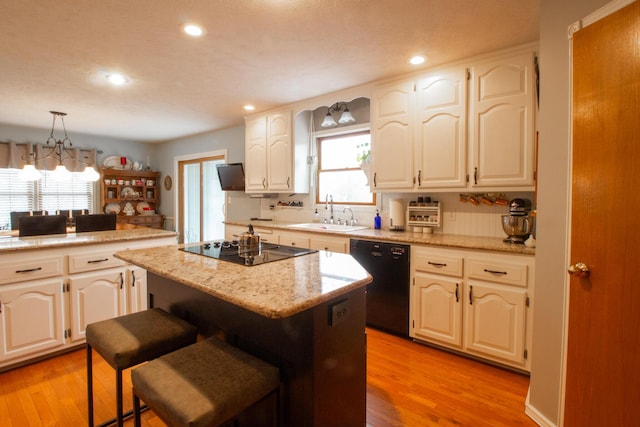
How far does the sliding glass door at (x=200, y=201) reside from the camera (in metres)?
5.54

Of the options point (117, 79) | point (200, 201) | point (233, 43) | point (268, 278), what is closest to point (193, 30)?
point (233, 43)

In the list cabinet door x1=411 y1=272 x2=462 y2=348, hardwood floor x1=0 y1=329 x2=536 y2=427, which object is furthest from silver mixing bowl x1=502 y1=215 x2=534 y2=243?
hardwood floor x1=0 y1=329 x2=536 y2=427

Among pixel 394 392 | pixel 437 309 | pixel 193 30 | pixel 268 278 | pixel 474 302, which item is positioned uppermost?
pixel 193 30

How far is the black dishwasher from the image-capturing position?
264cm

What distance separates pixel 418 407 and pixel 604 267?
1.22 metres

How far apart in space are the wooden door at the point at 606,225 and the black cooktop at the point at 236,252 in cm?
137

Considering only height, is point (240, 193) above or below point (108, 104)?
below

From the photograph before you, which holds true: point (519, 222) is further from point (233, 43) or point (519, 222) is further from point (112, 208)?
point (112, 208)

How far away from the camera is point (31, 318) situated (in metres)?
2.25

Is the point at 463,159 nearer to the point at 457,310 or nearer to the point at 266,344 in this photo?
the point at 457,310

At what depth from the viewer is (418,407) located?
1.86m

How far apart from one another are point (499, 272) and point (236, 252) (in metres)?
1.78

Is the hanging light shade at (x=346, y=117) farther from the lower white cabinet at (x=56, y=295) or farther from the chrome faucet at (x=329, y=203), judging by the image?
the lower white cabinet at (x=56, y=295)

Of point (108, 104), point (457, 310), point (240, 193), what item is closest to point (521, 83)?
point (457, 310)
